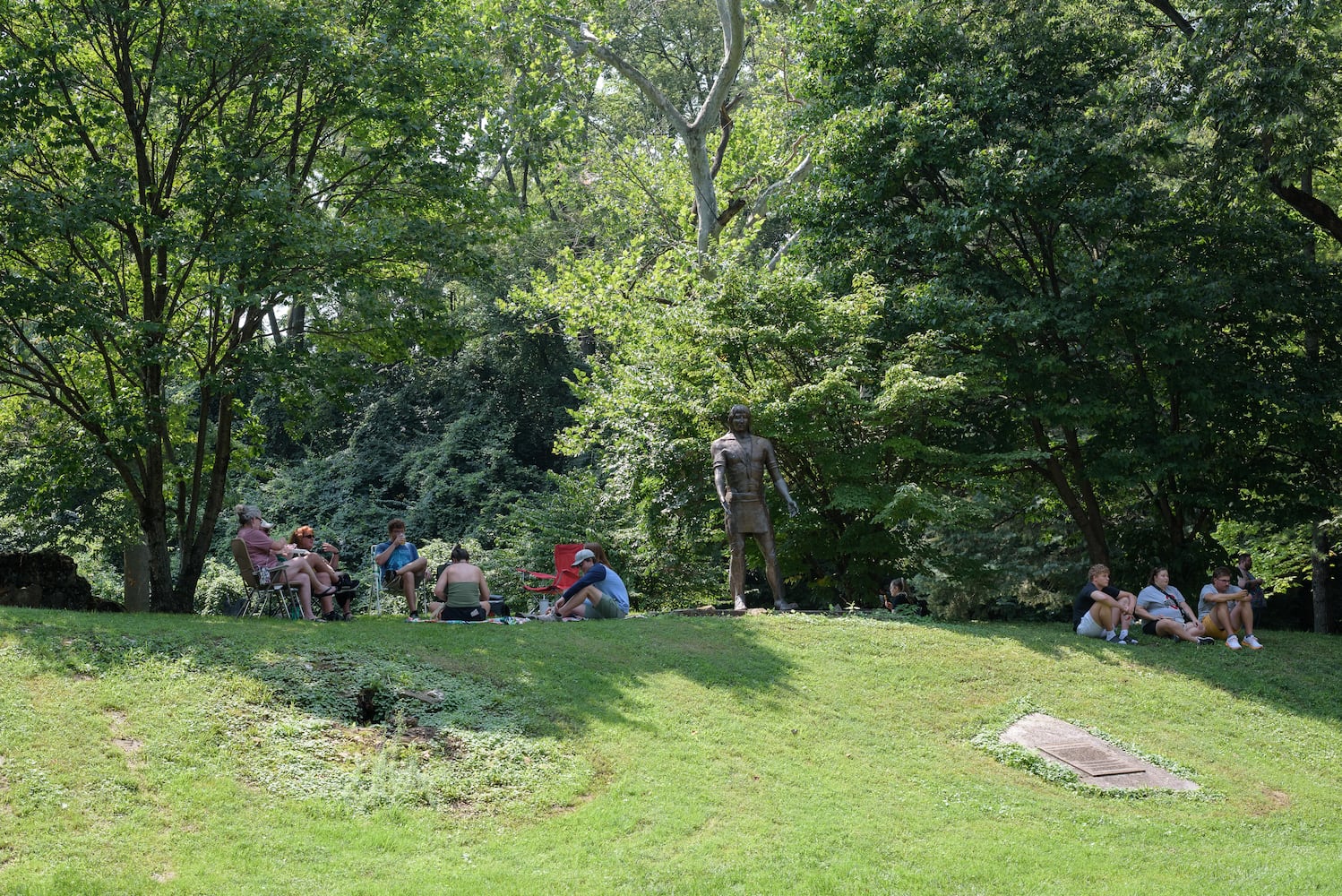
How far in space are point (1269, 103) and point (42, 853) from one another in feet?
45.6

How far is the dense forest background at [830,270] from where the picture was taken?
521 inches

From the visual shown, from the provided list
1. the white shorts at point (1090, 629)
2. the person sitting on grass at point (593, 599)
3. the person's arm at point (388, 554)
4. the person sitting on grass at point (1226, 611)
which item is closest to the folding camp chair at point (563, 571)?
the person sitting on grass at point (593, 599)

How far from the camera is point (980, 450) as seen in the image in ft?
54.8

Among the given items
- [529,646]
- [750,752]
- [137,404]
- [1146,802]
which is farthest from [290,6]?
[1146,802]

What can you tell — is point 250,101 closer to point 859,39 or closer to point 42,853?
point 859,39

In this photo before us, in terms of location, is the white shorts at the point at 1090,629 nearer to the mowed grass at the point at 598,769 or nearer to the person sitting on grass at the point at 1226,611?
the person sitting on grass at the point at 1226,611

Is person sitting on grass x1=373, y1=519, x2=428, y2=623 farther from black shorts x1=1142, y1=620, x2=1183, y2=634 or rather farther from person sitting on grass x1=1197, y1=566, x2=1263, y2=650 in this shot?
person sitting on grass x1=1197, y1=566, x2=1263, y2=650

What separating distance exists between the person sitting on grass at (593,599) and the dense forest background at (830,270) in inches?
120

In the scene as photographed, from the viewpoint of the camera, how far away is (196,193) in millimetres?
13086

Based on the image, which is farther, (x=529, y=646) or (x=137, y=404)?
(x=137, y=404)

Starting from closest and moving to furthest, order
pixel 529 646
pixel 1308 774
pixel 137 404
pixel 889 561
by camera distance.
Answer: pixel 1308 774, pixel 529 646, pixel 137 404, pixel 889 561

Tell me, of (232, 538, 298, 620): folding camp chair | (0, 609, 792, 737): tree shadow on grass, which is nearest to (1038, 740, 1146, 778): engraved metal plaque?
(0, 609, 792, 737): tree shadow on grass

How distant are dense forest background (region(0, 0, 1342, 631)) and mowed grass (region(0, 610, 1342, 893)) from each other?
370 centimetres

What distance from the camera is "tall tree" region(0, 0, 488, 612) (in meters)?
12.7
